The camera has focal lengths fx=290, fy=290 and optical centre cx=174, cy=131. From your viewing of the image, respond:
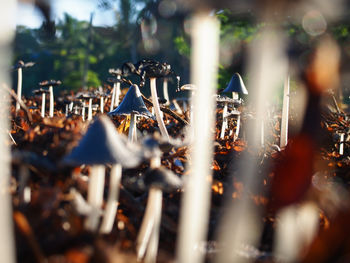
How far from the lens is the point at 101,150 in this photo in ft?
4.19

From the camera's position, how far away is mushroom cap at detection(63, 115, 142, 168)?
125 cm

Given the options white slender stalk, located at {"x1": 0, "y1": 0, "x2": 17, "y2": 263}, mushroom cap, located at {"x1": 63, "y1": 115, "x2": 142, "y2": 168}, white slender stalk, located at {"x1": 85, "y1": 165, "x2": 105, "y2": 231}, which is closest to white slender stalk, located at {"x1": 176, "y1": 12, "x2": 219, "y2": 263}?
mushroom cap, located at {"x1": 63, "y1": 115, "x2": 142, "y2": 168}

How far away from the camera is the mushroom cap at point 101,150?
1.25 m

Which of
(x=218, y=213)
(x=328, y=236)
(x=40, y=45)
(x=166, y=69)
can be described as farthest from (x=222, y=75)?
(x=40, y=45)

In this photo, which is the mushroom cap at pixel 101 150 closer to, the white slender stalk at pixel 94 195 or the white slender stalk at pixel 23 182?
the white slender stalk at pixel 94 195

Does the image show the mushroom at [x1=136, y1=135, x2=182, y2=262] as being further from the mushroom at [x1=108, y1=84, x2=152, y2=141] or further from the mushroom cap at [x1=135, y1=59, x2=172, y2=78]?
the mushroom cap at [x1=135, y1=59, x2=172, y2=78]

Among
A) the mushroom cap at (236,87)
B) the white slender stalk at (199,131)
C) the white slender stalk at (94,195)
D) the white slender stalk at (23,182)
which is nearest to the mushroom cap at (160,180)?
the white slender stalk at (199,131)

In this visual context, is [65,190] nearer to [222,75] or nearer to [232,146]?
[232,146]

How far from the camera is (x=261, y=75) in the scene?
4.75 ft

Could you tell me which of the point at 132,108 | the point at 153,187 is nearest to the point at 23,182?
the point at 153,187

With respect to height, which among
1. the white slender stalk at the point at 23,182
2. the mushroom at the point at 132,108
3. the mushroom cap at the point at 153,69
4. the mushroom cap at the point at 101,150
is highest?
the mushroom cap at the point at 153,69

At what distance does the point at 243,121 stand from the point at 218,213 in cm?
241

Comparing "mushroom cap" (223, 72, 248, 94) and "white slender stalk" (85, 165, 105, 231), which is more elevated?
"mushroom cap" (223, 72, 248, 94)

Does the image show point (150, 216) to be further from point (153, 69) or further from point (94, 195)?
point (153, 69)
